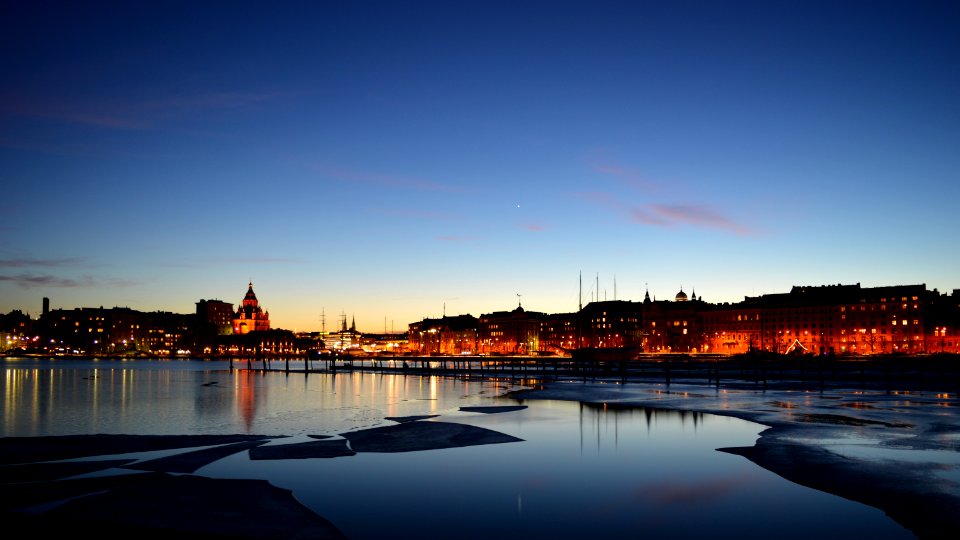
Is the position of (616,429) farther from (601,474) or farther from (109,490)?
(109,490)

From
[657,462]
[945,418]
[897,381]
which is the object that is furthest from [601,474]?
[897,381]

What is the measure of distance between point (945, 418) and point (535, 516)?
24.6 m

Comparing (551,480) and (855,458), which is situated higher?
(855,458)

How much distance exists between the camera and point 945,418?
103 ft

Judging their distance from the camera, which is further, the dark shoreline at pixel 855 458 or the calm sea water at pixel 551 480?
the dark shoreline at pixel 855 458

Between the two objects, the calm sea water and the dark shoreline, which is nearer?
the calm sea water

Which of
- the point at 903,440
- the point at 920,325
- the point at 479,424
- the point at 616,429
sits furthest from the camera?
the point at 920,325

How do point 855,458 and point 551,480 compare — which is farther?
point 855,458

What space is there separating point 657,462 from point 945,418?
17.2 m

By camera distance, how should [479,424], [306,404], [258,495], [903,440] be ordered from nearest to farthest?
1. [258,495]
2. [903,440]
3. [479,424]
4. [306,404]

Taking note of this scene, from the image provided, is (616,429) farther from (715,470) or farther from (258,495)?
(258,495)

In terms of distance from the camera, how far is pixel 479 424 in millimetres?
32625

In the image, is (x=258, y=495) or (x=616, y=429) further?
(x=616, y=429)

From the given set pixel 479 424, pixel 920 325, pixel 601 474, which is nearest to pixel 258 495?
pixel 601 474
